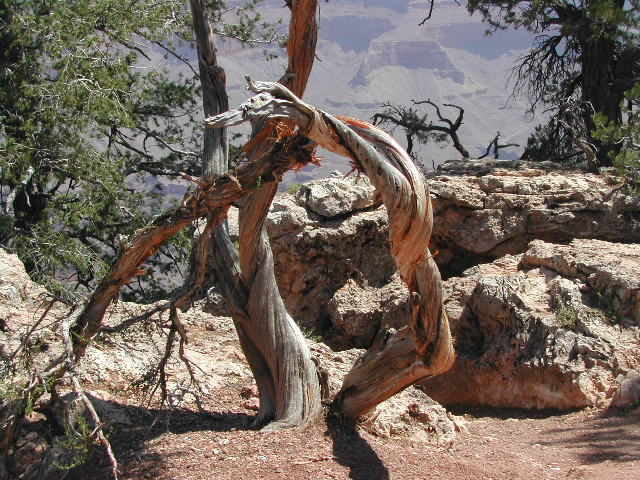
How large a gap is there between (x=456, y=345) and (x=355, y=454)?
2826 mm

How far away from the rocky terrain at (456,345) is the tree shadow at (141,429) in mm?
16

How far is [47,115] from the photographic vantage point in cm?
937

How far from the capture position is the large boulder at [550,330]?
21.0 ft

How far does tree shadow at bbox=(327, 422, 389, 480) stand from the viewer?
177 inches

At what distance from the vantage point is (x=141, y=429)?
17.2 feet

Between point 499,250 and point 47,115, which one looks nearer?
point 499,250

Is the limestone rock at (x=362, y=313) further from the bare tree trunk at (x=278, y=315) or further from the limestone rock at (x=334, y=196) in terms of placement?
the bare tree trunk at (x=278, y=315)

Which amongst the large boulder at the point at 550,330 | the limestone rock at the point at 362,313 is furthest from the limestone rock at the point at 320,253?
the large boulder at the point at 550,330

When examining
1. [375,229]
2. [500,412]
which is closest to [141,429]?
[500,412]

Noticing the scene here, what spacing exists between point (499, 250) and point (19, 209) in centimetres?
656

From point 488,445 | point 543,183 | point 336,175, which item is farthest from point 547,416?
point 336,175

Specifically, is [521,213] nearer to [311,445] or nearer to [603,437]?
[603,437]

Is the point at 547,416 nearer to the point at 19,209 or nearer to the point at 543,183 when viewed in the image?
the point at 543,183

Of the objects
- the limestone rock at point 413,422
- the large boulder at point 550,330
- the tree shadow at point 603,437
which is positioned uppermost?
the large boulder at point 550,330
